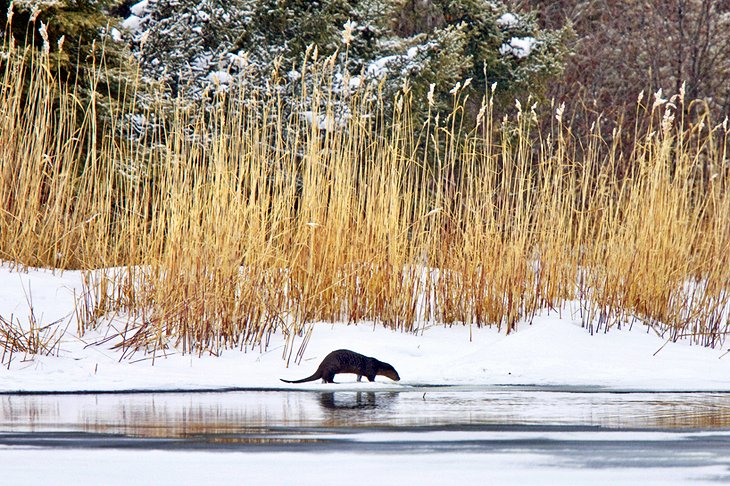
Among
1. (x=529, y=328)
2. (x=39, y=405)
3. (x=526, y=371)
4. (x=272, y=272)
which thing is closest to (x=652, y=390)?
(x=526, y=371)

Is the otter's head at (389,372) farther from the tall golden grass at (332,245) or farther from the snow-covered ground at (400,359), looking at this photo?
the tall golden grass at (332,245)

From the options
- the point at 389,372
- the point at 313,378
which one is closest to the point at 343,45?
the point at 389,372

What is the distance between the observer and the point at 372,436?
346 cm

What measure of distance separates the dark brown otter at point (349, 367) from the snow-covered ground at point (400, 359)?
0.05m

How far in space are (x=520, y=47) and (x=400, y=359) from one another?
838cm

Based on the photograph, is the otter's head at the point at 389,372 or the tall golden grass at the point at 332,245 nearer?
the otter's head at the point at 389,372

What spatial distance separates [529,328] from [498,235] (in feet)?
1.82

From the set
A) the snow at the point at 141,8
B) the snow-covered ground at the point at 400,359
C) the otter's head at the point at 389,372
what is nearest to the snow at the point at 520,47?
the snow at the point at 141,8

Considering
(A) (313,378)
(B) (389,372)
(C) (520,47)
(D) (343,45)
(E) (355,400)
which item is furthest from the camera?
(C) (520,47)

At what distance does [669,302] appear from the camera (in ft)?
21.2

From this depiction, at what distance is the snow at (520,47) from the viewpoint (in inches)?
524

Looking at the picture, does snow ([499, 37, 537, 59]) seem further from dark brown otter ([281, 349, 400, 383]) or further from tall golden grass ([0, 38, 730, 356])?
dark brown otter ([281, 349, 400, 383])

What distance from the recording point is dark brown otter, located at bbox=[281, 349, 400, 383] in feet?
16.7

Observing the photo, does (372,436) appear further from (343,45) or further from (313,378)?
(343,45)
